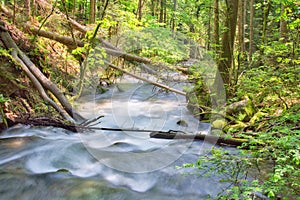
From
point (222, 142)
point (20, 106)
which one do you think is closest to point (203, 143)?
point (222, 142)

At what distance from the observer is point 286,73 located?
5926 mm

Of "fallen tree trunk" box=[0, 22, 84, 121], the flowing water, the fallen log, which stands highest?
"fallen tree trunk" box=[0, 22, 84, 121]

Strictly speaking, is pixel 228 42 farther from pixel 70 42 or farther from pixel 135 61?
pixel 70 42

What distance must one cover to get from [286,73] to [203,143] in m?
2.72

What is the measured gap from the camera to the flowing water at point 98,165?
3531 millimetres

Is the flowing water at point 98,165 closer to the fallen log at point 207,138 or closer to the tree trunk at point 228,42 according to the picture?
the fallen log at point 207,138

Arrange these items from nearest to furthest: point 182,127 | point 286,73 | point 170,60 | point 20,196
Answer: point 20,196, point 286,73, point 182,127, point 170,60

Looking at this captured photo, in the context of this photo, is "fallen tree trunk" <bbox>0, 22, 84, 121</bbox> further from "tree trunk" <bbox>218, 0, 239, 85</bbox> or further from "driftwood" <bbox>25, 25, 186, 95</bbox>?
"tree trunk" <bbox>218, 0, 239, 85</bbox>

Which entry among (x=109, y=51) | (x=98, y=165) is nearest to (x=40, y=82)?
(x=98, y=165)

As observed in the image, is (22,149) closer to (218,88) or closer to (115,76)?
(218,88)

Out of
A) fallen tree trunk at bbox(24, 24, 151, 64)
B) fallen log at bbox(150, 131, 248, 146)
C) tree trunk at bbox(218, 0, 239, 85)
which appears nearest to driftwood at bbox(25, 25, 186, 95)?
fallen tree trunk at bbox(24, 24, 151, 64)

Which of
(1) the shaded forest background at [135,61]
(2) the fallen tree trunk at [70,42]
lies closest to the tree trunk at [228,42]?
(1) the shaded forest background at [135,61]

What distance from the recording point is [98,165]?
4.34 metres

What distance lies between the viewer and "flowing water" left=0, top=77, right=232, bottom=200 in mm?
3531
